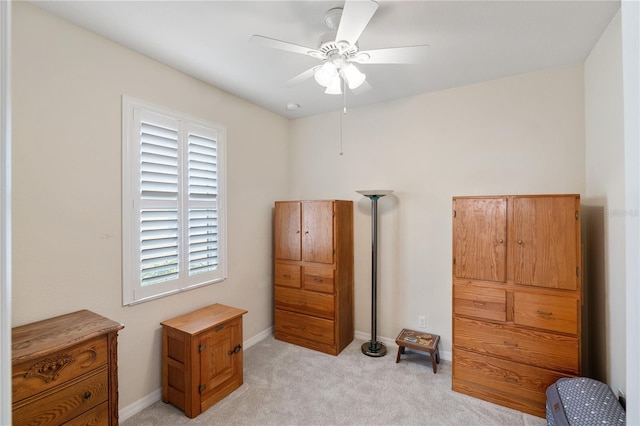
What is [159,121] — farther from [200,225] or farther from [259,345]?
[259,345]

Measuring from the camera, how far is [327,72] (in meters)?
1.86

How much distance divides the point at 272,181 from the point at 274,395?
228 centimetres

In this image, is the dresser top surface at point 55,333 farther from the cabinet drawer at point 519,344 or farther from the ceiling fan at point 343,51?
the cabinet drawer at point 519,344

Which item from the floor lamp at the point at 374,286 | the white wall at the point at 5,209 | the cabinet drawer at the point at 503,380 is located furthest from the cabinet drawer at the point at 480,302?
the white wall at the point at 5,209

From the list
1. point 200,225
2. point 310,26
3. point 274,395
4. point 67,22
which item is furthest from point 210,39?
point 274,395

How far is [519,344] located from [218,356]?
2.33 metres

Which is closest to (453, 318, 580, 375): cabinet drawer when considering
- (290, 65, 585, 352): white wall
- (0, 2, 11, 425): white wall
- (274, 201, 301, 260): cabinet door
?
(290, 65, 585, 352): white wall

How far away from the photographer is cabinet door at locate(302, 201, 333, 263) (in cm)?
313

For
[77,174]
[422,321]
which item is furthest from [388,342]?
[77,174]

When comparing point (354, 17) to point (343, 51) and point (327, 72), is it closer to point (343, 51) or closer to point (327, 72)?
point (343, 51)

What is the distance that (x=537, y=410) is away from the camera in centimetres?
215

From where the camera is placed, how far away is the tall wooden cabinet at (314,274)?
3.12 meters

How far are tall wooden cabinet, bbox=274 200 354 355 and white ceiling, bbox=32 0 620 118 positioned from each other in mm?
1408

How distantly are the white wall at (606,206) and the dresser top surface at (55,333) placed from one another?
3122 mm
